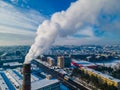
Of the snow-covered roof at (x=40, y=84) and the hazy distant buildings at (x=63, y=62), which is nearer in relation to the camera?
the snow-covered roof at (x=40, y=84)

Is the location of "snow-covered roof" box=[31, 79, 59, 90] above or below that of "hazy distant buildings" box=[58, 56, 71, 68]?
below

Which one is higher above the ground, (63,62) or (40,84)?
(63,62)

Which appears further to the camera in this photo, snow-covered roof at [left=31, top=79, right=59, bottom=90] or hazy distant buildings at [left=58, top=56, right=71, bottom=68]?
hazy distant buildings at [left=58, top=56, right=71, bottom=68]

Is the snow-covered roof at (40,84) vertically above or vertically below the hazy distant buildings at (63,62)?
below

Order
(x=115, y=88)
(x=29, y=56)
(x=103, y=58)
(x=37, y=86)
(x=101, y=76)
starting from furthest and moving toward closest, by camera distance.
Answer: (x=103, y=58) → (x=101, y=76) → (x=115, y=88) → (x=37, y=86) → (x=29, y=56)

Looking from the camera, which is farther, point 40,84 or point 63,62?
point 63,62

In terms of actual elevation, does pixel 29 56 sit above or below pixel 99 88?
above

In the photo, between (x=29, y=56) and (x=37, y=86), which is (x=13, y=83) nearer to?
(x=37, y=86)

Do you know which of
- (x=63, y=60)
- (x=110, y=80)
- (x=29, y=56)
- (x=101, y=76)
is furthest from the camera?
(x=63, y=60)

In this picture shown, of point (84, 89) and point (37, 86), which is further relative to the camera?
point (84, 89)

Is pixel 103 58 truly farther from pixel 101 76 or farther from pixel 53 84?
pixel 53 84

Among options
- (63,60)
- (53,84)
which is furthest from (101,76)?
(63,60)
